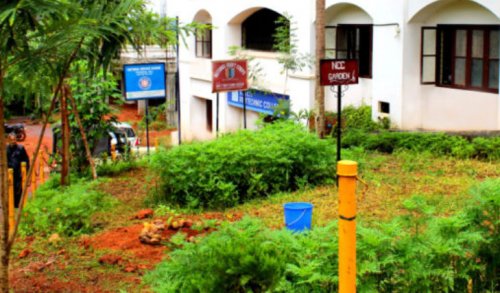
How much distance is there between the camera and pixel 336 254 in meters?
4.84

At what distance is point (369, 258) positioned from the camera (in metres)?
4.74

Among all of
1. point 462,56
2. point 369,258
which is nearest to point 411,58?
point 462,56

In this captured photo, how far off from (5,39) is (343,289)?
3.52 m

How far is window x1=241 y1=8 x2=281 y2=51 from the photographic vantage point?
24.3 meters

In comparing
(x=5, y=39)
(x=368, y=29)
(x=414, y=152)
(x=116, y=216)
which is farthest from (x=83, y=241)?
(x=368, y=29)

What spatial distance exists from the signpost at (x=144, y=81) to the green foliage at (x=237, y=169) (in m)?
5.94

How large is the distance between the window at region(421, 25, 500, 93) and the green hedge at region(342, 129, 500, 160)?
3.14m

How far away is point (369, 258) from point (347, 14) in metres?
15.2

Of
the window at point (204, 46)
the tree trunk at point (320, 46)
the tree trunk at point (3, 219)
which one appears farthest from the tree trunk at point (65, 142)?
the window at point (204, 46)

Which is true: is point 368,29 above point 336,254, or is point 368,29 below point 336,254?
above

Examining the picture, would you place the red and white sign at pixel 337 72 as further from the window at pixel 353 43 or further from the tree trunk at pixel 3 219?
the window at pixel 353 43

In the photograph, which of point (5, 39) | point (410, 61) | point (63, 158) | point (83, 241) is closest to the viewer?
point (5, 39)

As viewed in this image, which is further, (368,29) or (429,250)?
(368,29)

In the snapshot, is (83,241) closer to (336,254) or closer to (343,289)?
(336,254)
